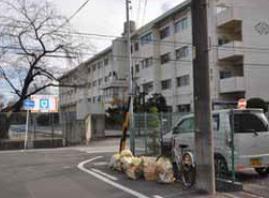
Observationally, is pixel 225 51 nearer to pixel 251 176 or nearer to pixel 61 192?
pixel 251 176

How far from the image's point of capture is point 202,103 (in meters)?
11.6

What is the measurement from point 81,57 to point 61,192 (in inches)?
1167

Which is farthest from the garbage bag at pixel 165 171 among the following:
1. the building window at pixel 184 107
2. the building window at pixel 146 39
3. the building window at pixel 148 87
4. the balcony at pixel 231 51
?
the building window at pixel 146 39

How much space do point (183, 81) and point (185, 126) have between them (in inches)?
1516

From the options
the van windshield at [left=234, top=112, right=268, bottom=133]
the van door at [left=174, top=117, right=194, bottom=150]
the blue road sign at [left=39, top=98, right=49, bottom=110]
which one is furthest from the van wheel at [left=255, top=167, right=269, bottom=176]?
the blue road sign at [left=39, top=98, right=49, bottom=110]

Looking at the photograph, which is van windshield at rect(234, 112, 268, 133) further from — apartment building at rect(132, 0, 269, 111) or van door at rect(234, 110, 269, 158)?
apartment building at rect(132, 0, 269, 111)

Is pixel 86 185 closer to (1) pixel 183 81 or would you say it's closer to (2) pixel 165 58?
(1) pixel 183 81

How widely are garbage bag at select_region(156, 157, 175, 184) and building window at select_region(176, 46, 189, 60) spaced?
39361mm

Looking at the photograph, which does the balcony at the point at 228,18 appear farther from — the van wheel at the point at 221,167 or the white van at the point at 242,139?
the van wheel at the point at 221,167

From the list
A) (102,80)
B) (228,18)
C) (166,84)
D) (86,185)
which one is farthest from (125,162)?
(102,80)

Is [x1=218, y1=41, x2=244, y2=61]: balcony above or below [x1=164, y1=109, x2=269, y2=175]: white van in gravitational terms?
above

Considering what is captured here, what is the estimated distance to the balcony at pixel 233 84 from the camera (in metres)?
44.1

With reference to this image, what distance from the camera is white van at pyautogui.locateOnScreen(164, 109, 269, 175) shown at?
1294cm

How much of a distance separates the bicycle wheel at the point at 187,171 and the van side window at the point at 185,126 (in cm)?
238
